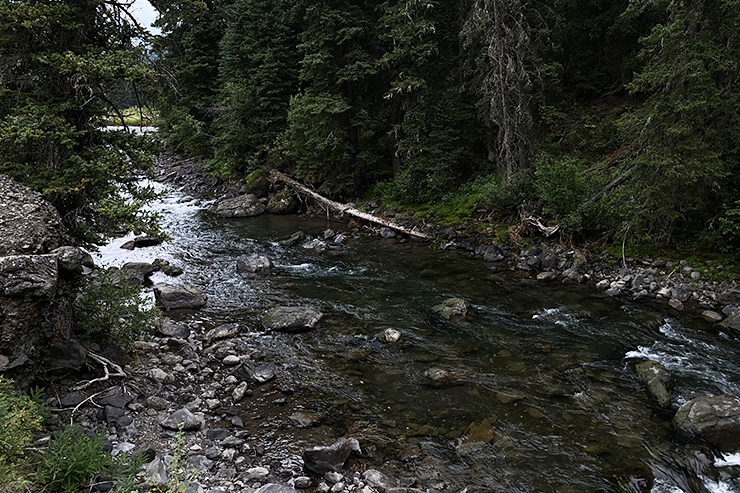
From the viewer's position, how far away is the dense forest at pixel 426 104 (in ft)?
23.3

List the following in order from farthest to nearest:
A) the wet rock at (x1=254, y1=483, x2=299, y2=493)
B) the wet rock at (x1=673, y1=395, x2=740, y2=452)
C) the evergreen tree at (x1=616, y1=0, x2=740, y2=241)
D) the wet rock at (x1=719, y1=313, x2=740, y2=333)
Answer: the evergreen tree at (x1=616, y1=0, x2=740, y2=241) < the wet rock at (x1=719, y1=313, x2=740, y2=333) < the wet rock at (x1=673, y1=395, x2=740, y2=452) < the wet rock at (x1=254, y1=483, x2=299, y2=493)

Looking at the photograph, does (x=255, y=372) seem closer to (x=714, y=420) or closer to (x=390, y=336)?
(x=390, y=336)

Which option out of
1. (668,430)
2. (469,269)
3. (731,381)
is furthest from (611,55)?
(668,430)

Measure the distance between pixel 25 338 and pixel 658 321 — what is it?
11988mm

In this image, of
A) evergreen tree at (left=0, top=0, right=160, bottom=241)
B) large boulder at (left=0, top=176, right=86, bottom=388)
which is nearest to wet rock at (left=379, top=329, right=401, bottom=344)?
evergreen tree at (left=0, top=0, right=160, bottom=241)

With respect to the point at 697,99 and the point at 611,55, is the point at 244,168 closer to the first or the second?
the point at 611,55

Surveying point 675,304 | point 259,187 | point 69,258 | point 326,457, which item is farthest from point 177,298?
point 259,187

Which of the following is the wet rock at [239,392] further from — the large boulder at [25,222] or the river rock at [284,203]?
the river rock at [284,203]

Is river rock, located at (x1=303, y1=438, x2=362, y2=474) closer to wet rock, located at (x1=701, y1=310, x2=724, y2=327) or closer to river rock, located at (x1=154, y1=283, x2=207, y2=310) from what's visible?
river rock, located at (x1=154, y1=283, x2=207, y2=310)

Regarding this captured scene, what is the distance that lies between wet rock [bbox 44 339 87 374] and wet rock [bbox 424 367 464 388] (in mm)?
5772

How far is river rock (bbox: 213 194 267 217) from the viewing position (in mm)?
22656

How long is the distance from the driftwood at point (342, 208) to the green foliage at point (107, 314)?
37.3 feet

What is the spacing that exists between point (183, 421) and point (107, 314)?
2784 mm

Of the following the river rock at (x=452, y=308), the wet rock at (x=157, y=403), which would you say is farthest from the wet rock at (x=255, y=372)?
the river rock at (x=452, y=308)
